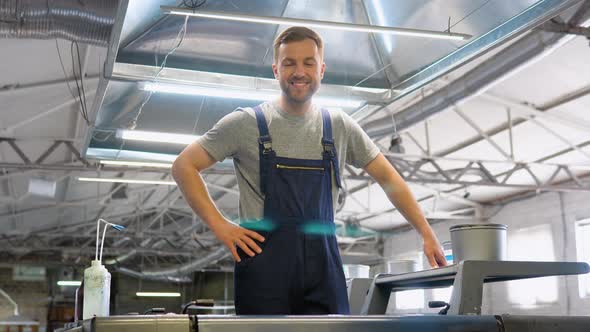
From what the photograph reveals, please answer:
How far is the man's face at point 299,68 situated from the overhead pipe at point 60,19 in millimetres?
2737

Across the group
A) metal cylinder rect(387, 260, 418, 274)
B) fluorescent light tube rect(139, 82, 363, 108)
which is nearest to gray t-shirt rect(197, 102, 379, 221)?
metal cylinder rect(387, 260, 418, 274)

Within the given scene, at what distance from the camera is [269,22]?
4.01 meters

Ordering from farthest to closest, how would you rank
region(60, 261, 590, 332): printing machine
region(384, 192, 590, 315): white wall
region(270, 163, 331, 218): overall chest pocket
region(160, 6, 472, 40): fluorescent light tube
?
region(384, 192, 590, 315): white wall → region(160, 6, 472, 40): fluorescent light tube → region(270, 163, 331, 218): overall chest pocket → region(60, 261, 590, 332): printing machine

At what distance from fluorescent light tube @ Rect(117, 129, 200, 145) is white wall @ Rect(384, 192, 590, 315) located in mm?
7312

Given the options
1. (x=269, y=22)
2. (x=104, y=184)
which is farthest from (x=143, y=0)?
(x=104, y=184)

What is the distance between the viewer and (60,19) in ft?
14.8

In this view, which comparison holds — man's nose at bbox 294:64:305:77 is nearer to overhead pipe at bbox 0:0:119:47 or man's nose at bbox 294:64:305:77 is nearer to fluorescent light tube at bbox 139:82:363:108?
fluorescent light tube at bbox 139:82:363:108

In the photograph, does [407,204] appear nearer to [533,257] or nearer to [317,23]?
[317,23]

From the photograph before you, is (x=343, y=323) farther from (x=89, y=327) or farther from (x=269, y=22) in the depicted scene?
(x=269, y=22)

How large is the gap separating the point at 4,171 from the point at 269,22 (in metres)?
7.81

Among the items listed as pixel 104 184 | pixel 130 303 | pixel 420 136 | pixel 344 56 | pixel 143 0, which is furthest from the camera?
pixel 130 303

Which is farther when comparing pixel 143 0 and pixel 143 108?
pixel 143 108

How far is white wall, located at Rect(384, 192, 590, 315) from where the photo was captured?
10508 millimetres

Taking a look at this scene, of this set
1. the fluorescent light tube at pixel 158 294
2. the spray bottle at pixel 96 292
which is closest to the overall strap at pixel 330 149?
the spray bottle at pixel 96 292
